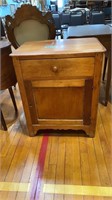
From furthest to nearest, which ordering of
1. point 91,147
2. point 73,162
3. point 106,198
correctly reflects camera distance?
point 91,147 < point 73,162 < point 106,198

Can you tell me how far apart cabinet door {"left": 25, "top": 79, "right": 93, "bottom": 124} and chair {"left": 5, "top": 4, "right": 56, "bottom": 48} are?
713 millimetres

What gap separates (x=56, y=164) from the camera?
1.27 m

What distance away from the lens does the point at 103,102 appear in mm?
1947

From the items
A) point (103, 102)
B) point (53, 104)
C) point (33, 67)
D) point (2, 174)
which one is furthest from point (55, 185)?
point (103, 102)

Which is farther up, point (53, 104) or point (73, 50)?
point (73, 50)

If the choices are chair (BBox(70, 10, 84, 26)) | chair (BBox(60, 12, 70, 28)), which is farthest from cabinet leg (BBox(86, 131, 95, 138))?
chair (BBox(60, 12, 70, 28))

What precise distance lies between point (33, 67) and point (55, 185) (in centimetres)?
80

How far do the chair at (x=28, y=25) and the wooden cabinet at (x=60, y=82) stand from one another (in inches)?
19.2

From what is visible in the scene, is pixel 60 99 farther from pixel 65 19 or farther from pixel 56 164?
pixel 65 19

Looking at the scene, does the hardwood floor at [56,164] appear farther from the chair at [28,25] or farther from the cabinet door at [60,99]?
the chair at [28,25]

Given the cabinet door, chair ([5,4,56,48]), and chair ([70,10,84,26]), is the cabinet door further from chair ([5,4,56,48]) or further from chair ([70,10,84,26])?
chair ([70,10,84,26])

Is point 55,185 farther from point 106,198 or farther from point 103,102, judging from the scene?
point 103,102

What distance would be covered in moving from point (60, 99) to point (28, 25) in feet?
2.92

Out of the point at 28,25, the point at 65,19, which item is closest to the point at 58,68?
the point at 28,25
